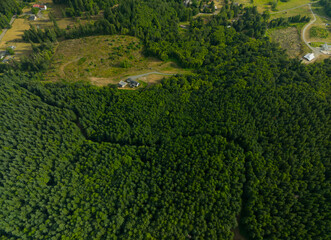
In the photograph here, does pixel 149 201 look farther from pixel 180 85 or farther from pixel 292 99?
pixel 292 99

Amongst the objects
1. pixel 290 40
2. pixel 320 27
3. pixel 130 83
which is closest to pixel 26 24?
pixel 130 83

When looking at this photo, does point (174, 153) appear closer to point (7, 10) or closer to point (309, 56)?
point (309, 56)

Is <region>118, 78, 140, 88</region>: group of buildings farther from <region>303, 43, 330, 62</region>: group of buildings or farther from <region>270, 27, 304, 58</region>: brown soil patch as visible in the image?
<region>303, 43, 330, 62</region>: group of buildings

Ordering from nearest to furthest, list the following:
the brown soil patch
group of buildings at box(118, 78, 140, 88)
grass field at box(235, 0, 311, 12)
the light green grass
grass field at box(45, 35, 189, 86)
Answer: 1. group of buildings at box(118, 78, 140, 88)
2. grass field at box(45, 35, 189, 86)
3. the brown soil patch
4. the light green grass
5. grass field at box(235, 0, 311, 12)

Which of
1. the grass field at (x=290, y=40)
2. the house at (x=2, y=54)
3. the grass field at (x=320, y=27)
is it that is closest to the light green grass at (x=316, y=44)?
the grass field at (x=320, y=27)

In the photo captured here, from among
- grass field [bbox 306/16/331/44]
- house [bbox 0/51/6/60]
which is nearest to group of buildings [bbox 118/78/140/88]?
house [bbox 0/51/6/60]

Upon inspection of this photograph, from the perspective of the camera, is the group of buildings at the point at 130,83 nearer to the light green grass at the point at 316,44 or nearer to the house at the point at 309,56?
the house at the point at 309,56
